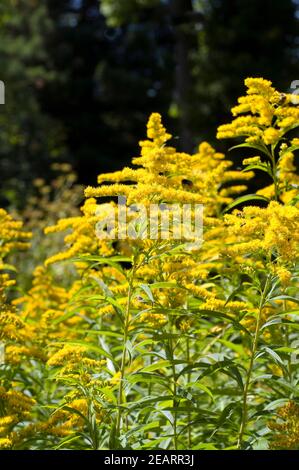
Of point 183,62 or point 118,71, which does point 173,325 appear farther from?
point 118,71

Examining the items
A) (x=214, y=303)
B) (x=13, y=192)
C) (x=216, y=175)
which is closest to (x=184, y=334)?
(x=214, y=303)

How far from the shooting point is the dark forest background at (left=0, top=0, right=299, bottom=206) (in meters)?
14.6

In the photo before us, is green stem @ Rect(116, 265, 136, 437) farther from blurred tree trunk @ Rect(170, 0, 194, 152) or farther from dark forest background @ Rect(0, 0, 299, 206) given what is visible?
blurred tree trunk @ Rect(170, 0, 194, 152)

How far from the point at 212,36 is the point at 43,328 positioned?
39.5 feet

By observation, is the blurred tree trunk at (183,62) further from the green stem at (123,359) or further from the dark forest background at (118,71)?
the green stem at (123,359)

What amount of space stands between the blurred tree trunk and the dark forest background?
0.02 meters

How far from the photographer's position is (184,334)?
308cm

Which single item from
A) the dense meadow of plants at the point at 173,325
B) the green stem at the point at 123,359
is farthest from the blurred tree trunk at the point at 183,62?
the green stem at the point at 123,359

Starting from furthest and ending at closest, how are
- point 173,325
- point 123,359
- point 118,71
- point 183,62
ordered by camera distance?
point 118,71 < point 183,62 < point 173,325 < point 123,359

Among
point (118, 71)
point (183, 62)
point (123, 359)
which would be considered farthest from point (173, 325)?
point (118, 71)

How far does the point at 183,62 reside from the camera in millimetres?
14742

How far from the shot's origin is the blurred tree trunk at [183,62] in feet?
47.1

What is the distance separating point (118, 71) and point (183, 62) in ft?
22.2
